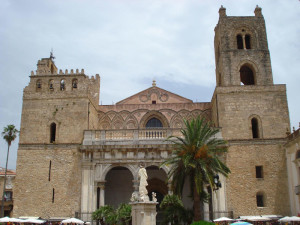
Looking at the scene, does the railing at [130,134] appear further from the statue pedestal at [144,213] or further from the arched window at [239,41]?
the statue pedestal at [144,213]

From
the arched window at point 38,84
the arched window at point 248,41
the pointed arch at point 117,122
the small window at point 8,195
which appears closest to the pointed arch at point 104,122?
the pointed arch at point 117,122

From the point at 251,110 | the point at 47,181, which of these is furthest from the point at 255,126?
the point at 47,181

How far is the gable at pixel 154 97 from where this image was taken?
114 ft

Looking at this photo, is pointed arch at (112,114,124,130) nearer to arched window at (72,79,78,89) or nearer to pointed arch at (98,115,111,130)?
Result: pointed arch at (98,115,111,130)

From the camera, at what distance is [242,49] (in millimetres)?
30562

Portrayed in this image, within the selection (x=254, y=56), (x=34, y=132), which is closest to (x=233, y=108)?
(x=254, y=56)

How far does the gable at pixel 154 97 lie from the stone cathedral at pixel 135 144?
185 inches

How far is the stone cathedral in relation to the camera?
26.1 m

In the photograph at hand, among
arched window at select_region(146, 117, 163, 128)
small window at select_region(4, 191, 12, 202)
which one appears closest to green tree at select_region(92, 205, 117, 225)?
arched window at select_region(146, 117, 163, 128)

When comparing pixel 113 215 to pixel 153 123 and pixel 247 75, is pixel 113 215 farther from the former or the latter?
pixel 247 75

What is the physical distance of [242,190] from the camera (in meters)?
26.1

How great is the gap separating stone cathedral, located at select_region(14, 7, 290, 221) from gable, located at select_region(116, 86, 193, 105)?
471 centimetres

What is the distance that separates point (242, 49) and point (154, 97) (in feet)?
31.1

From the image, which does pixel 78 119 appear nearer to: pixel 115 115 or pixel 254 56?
pixel 115 115
